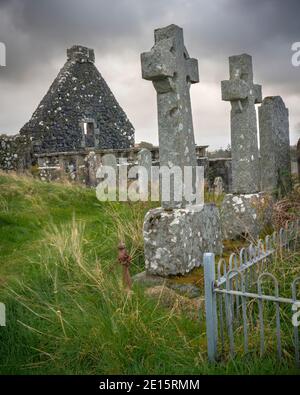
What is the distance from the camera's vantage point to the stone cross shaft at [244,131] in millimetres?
6566

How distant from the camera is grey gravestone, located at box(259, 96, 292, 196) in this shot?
7.34 metres

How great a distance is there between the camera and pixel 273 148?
7.42m

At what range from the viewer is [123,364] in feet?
10.7

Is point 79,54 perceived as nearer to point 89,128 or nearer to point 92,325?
point 89,128

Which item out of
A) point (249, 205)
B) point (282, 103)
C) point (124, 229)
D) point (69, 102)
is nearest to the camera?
point (124, 229)

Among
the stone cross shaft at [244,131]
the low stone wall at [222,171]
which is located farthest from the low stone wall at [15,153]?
the stone cross shaft at [244,131]

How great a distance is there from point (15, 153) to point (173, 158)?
42.7 feet

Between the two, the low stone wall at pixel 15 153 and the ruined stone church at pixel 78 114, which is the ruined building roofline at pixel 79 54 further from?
the low stone wall at pixel 15 153

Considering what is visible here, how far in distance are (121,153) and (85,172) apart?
2.73m

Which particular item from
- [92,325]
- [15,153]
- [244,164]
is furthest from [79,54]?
[92,325]

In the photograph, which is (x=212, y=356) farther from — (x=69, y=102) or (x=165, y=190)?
(x=69, y=102)

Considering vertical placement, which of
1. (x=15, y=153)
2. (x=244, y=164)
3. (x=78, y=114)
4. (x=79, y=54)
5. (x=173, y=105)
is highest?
(x=79, y=54)

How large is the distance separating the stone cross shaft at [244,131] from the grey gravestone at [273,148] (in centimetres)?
71
